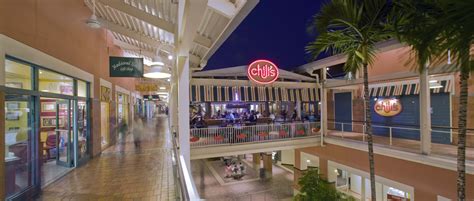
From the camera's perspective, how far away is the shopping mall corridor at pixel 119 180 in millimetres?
4188

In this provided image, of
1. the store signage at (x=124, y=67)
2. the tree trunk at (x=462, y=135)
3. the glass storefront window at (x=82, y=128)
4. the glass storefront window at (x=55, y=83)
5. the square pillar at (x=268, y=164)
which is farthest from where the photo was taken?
the square pillar at (x=268, y=164)

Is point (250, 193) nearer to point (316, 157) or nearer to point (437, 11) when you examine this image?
point (316, 157)

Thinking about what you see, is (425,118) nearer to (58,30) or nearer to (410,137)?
(410,137)

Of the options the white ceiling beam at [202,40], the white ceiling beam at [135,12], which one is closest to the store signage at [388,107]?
the white ceiling beam at [202,40]

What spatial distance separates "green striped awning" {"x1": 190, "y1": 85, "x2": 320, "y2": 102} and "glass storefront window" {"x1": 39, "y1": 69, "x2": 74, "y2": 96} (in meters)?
4.21

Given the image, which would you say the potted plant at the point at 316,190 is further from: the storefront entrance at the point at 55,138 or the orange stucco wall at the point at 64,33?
the orange stucco wall at the point at 64,33

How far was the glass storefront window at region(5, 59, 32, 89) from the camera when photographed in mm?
3522

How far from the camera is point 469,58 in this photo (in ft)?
7.30

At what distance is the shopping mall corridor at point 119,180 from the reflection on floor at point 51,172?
0.42 feet

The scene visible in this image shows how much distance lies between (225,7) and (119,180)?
14.2ft

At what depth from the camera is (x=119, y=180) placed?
4977 millimetres

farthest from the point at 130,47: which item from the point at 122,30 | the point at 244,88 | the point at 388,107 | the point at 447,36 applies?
the point at 388,107

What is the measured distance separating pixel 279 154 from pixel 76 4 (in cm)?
1567

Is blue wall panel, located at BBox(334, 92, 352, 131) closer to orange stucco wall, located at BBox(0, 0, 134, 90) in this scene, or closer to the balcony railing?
the balcony railing
